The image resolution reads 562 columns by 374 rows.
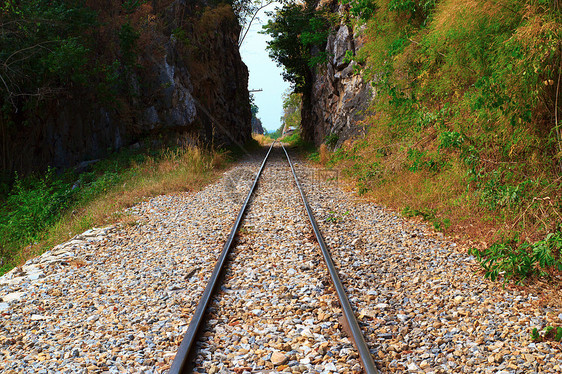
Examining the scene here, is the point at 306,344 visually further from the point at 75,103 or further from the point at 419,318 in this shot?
the point at 75,103

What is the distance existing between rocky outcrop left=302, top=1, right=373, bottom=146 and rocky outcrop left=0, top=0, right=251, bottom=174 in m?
5.66

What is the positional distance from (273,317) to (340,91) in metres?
15.3

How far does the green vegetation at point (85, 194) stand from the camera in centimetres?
760

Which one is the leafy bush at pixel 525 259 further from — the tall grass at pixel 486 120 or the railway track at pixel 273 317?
the railway track at pixel 273 317

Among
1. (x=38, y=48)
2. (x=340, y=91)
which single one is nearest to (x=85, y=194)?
(x=38, y=48)

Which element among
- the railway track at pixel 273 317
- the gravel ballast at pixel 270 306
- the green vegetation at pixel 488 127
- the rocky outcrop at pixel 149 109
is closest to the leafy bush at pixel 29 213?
the rocky outcrop at pixel 149 109

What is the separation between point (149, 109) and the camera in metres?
16.2

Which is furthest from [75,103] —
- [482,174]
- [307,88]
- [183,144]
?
[307,88]

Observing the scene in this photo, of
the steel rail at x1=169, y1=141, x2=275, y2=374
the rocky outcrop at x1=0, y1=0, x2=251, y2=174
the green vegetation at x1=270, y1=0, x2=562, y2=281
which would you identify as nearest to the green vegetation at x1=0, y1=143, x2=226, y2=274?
the rocky outcrop at x1=0, y1=0, x2=251, y2=174

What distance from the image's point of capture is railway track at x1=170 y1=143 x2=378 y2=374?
3111mm

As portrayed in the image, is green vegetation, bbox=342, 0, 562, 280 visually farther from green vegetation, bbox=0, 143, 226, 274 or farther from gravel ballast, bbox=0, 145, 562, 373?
green vegetation, bbox=0, 143, 226, 274

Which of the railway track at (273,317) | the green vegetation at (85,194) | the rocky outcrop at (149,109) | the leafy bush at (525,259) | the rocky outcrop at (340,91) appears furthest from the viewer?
the rocky outcrop at (340,91)

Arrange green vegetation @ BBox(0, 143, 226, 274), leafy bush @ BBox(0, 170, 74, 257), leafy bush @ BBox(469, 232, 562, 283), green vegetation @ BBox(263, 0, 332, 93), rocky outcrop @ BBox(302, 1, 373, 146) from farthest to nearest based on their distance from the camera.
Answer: green vegetation @ BBox(263, 0, 332, 93) < rocky outcrop @ BBox(302, 1, 373, 146) < leafy bush @ BBox(0, 170, 74, 257) < green vegetation @ BBox(0, 143, 226, 274) < leafy bush @ BBox(469, 232, 562, 283)

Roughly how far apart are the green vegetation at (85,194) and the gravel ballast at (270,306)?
143cm
